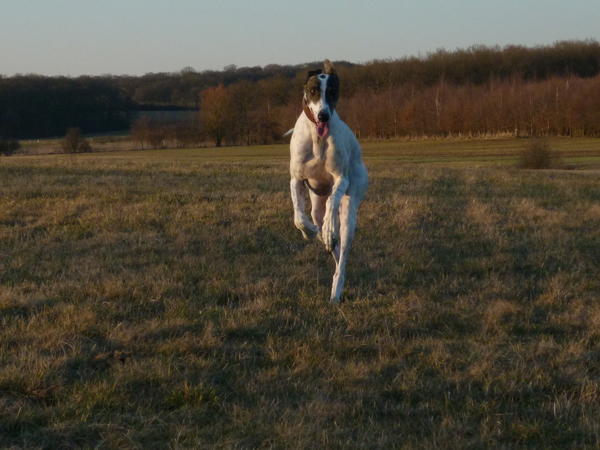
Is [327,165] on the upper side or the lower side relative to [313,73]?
lower

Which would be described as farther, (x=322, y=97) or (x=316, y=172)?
(x=316, y=172)

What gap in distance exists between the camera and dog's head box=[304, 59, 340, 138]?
6449 millimetres

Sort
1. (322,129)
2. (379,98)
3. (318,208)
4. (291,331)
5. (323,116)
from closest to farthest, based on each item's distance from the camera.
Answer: (291,331) < (323,116) < (322,129) < (318,208) < (379,98)

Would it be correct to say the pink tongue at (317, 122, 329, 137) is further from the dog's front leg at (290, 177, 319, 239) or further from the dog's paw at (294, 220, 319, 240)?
the dog's paw at (294, 220, 319, 240)

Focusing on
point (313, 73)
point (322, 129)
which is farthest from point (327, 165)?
point (313, 73)

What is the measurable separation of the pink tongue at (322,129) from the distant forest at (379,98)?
188 feet

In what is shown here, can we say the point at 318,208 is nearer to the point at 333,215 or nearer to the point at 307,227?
the point at 307,227

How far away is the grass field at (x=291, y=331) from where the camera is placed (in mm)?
4203

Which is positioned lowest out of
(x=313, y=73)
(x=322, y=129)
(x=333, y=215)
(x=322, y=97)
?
(x=333, y=215)

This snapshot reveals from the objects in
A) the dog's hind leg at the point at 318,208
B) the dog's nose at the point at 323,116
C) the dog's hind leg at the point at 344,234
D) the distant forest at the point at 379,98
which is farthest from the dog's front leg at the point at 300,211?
the distant forest at the point at 379,98

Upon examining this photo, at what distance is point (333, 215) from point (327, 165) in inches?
18.5

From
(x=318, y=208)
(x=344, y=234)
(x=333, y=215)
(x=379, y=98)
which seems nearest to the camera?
(x=333, y=215)

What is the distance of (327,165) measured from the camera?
679 centimetres

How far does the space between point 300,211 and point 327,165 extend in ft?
1.63
